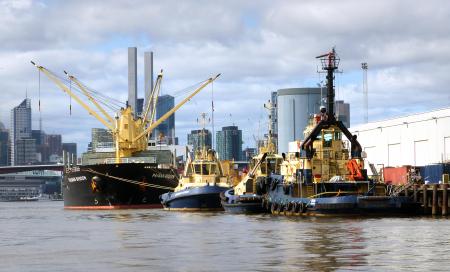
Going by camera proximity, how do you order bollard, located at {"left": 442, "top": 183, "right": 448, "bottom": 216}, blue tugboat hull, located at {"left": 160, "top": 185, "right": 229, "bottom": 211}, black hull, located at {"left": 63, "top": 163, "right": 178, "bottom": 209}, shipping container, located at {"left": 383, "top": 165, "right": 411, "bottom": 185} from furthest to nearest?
black hull, located at {"left": 63, "top": 163, "right": 178, "bottom": 209}
blue tugboat hull, located at {"left": 160, "top": 185, "right": 229, "bottom": 211}
shipping container, located at {"left": 383, "top": 165, "right": 411, "bottom": 185}
bollard, located at {"left": 442, "top": 183, "right": 448, "bottom": 216}

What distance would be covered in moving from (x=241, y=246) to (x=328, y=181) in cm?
3004

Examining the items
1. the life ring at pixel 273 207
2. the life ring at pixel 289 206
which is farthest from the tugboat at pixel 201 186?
the life ring at pixel 289 206

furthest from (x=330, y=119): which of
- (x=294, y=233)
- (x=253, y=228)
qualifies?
(x=294, y=233)

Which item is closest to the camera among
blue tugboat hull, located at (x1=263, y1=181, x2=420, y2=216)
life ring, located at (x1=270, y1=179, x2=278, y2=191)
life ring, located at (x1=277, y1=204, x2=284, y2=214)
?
blue tugboat hull, located at (x1=263, y1=181, x2=420, y2=216)

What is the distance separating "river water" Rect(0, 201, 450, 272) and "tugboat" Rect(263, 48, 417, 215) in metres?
2.19

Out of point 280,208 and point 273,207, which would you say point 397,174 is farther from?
point 280,208

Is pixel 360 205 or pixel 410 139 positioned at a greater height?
pixel 410 139

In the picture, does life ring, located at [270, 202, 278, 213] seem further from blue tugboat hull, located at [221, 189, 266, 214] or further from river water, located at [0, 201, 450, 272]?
river water, located at [0, 201, 450, 272]

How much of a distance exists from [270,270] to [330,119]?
45.3 meters

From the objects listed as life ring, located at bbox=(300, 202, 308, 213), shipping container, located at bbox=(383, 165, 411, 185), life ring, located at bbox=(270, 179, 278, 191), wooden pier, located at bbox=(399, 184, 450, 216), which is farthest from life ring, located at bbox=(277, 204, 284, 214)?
shipping container, located at bbox=(383, 165, 411, 185)

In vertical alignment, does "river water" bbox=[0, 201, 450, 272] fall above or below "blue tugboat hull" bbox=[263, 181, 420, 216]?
below

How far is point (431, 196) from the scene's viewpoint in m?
78.5

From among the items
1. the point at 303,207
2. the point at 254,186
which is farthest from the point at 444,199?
the point at 254,186

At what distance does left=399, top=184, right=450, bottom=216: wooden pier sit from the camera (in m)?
74.8
